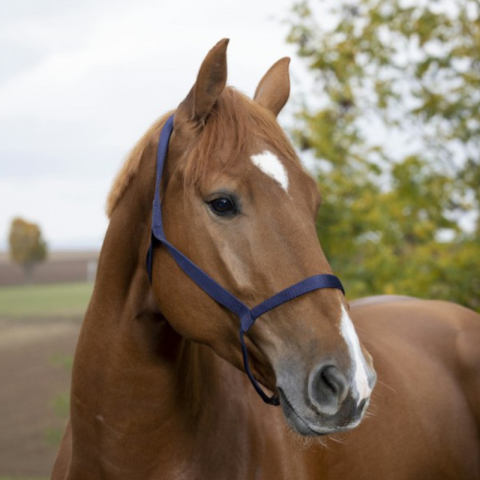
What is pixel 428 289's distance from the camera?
641 cm

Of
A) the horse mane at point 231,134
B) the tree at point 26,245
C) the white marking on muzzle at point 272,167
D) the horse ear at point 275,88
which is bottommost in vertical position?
the tree at point 26,245

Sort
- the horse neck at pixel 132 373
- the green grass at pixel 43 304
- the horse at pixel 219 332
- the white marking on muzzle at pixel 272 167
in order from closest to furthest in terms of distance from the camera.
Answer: the horse at pixel 219 332 < the white marking on muzzle at pixel 272 167 < the horse neck at pixel 132 373 < the green grass at pixel 43 304

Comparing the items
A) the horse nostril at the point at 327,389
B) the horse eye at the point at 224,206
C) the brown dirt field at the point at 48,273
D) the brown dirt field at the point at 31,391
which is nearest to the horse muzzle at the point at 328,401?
the horse nostril at the point at 327,389

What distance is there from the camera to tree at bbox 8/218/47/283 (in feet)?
176

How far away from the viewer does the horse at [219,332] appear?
1957 millimetres

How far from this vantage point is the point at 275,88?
2621mm

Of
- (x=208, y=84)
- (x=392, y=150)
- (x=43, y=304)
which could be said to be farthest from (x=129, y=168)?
(x=43, y=304)

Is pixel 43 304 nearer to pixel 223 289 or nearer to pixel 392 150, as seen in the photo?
pixel 392 150

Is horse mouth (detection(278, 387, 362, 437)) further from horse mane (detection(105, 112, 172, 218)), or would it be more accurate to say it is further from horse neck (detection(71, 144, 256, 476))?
horse mane (detection(105, 112, 172, 218))

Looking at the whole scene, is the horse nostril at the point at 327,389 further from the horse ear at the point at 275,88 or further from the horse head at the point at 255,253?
the horse ear at the point at 275,88

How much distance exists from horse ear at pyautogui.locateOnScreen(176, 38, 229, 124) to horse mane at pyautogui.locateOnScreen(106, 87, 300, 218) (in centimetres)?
4

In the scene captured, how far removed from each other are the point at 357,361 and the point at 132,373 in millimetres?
832

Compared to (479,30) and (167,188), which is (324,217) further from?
(167,188)

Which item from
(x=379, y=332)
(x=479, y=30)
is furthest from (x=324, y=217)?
(x=379, y=332)
